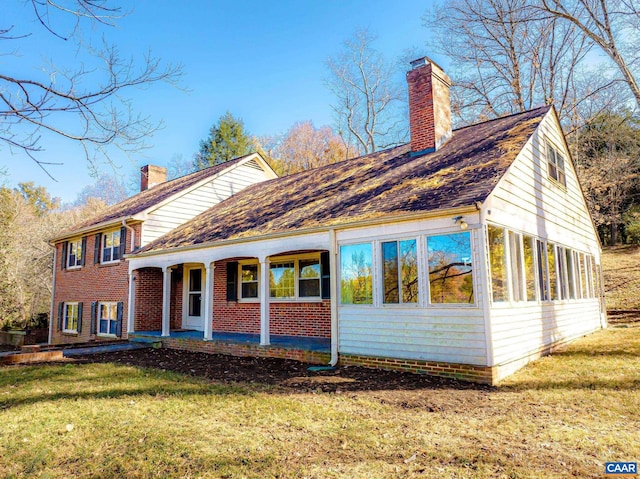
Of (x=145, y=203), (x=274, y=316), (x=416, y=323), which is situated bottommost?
(x=274, y=316)

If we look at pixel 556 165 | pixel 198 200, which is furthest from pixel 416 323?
pixel 198 200

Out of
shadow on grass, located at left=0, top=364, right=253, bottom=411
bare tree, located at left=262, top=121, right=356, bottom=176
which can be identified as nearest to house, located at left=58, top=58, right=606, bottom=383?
shadow on grass, located at left=0, top=364, right=253, bottom=411

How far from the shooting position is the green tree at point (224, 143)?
36062mm

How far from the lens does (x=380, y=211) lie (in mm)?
7855

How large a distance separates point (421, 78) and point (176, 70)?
833 cm

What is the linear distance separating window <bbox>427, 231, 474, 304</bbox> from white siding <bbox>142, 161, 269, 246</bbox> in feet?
34.4

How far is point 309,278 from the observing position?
36.9 feet

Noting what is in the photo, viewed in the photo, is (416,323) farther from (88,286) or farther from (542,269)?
(88,286)

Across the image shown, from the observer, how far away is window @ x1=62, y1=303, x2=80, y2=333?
55.8 ft

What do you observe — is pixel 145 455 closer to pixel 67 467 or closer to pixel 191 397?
pixel 67 467

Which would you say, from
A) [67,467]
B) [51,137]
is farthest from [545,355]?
[51,137]

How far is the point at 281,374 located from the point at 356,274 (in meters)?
2.33

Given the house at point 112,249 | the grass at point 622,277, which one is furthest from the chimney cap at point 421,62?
the grass at point 622,277

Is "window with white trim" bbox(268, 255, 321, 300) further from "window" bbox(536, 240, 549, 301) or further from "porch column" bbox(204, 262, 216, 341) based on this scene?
"window" bbox(536, 240, 549, 301)
